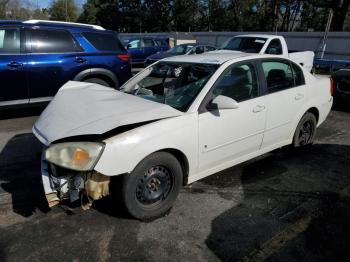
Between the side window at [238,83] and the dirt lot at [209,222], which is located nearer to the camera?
the dirt lot at [209,222]

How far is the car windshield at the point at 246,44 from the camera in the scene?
33.2 feet

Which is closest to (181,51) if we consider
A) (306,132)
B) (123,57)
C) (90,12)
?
(123,57)

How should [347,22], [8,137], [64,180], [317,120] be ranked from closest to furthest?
[64,180], [317,120], [8,137], [347,22]

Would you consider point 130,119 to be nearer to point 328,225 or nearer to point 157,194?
point 157,194

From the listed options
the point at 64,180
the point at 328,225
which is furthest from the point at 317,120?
the point at 64,180

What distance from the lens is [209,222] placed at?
3.36 meters

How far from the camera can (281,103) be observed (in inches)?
172

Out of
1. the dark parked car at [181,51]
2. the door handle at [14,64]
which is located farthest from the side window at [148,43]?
the door handle at [14,64]

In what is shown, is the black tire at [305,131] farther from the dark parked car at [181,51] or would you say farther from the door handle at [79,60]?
the dark parked car at [181,51]

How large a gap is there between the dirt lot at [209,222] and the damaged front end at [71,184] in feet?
1.30

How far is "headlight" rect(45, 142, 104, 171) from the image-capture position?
9.32 ft

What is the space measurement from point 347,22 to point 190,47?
36.8m

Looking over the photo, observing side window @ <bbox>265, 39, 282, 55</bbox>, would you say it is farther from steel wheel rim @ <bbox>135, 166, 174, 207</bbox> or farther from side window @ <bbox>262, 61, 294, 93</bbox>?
steel wheel rim @ <bbox>135, 166, 174, 207</bbox>

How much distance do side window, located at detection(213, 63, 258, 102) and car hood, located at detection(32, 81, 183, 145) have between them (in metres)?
0.71
